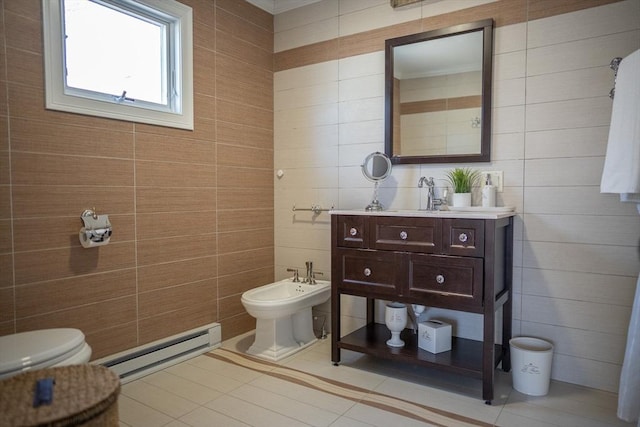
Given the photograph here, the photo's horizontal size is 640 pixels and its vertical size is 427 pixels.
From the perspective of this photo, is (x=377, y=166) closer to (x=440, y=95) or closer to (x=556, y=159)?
(x=440, y=95)

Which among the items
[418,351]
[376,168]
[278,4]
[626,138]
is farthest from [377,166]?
[278,4]

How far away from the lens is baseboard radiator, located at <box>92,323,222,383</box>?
2.32 m

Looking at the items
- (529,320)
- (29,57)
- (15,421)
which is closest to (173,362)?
(15,421)

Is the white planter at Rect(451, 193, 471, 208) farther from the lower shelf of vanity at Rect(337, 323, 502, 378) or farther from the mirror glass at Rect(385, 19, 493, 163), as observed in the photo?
the lower shelf of vanity at Rect(337, 323, 502, 378)

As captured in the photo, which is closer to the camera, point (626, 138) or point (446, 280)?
point (626, 138)

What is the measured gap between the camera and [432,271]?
2.20 meters

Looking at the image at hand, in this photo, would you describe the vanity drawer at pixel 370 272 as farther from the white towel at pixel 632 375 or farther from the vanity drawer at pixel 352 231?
the white towel at pixel 632 375

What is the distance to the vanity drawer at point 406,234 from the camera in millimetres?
2186

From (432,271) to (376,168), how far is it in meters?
0.84

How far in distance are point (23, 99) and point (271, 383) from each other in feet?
6.23

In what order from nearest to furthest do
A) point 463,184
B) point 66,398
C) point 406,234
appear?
point 66,398 → point 406,234 → point 463,184

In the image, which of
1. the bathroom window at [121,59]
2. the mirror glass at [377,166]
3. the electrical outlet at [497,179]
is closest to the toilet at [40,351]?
the bathroom window at [121,59]

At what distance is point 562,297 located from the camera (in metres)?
2.29

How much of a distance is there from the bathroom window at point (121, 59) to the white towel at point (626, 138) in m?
2.32
